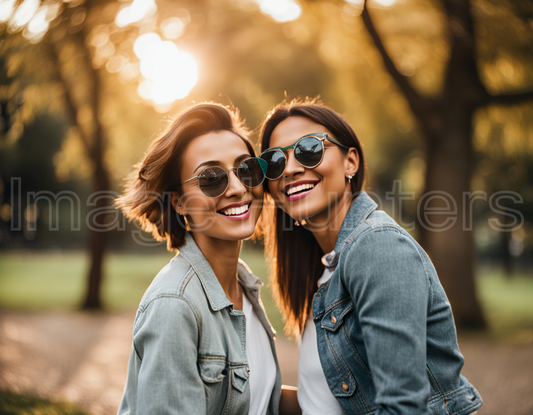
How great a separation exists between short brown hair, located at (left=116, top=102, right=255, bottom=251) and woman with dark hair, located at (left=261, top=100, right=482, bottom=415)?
0.40 m

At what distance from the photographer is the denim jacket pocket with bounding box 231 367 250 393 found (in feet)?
6.58

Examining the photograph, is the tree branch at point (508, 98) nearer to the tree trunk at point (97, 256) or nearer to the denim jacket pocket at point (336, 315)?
the denim jacket pocket at point (336, 315)

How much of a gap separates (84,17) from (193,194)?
8.47m

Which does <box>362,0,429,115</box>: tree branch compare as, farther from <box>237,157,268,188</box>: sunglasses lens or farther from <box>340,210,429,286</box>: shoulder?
<box>340,210,429,286</box>: shoulder

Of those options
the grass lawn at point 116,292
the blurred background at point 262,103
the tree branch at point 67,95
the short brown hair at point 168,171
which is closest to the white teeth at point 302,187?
the short brown hair at point 168,171

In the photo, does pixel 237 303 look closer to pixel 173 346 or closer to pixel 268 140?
pixel 173 346

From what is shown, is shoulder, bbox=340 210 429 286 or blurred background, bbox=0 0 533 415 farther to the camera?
blurred background, bbox=0 0 533 415

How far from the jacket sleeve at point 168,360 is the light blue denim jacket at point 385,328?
27.7 inches

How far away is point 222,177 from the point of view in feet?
7.66

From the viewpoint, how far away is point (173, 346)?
5.57 ft

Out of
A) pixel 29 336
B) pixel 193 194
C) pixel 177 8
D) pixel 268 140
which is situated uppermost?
pixel 177 8

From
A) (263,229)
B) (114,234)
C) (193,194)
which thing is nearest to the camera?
(193,194)

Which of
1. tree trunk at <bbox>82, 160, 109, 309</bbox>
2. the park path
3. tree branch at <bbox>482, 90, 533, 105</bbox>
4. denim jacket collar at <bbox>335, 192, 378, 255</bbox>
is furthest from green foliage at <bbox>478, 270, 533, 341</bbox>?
tree trunk at <bbox>82, 160, 109, 309</bbox>

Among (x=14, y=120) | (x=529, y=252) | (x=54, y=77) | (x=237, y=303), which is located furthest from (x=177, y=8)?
(x=529, y=252)
